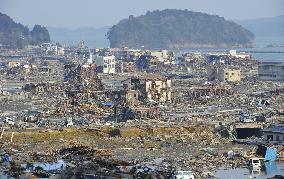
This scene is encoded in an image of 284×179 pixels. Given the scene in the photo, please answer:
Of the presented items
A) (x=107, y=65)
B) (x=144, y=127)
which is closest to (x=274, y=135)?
(x=144, y=127)

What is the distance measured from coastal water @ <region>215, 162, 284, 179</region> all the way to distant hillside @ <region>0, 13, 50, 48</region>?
2158 inches

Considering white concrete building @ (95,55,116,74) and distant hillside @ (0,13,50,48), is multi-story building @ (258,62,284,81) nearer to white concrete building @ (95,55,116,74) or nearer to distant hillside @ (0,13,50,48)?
white concrete building @ (95,55,116,74)

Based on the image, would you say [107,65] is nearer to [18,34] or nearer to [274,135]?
[274,135]

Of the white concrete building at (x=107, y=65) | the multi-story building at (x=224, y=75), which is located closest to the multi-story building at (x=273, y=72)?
the multi-story building at (x=224, y=75)

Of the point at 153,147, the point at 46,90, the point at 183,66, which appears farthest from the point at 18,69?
the point at 153,147

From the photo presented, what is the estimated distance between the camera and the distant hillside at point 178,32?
90500 millimetres

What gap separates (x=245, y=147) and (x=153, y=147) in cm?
180

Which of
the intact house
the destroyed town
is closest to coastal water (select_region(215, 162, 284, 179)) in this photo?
the destroyed town

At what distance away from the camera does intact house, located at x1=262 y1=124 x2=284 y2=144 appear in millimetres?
17094

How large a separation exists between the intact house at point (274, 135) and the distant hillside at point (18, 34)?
5199 cm

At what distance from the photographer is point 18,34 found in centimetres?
7119

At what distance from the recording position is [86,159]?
13.7 m

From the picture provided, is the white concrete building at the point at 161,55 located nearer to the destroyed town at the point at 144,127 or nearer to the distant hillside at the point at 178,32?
the destroyed town at the point at 144,127

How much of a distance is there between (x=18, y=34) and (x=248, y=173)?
58.7m
